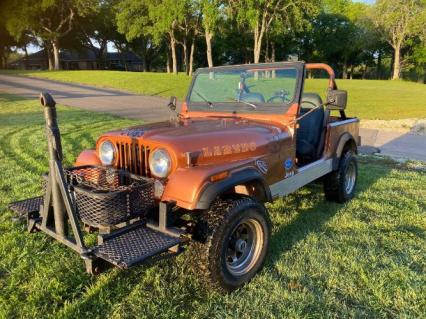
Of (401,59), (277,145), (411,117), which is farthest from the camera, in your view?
(401,59)

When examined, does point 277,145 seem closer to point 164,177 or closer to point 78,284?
point 164,177

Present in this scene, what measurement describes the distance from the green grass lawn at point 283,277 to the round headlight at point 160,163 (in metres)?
0.90

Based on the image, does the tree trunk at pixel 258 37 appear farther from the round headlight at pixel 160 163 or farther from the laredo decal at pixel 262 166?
the round headlight at pixel 160 163

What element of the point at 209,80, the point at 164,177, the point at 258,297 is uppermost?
the point at 209,80

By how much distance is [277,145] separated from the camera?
3.56 meters

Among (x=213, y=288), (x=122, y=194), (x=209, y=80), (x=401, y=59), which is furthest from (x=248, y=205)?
(x=401, y=59)

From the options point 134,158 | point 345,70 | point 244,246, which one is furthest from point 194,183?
point 345,70

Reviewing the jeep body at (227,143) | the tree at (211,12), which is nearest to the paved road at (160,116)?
the jeep body at (227,143)

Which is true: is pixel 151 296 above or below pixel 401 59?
below

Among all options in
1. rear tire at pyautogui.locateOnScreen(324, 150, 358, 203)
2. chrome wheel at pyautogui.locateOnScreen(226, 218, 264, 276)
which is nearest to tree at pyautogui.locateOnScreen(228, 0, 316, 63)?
rear tire at pyautogui.locateOnScreen(324, 150, 358, 203)

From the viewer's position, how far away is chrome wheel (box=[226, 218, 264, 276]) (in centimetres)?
306

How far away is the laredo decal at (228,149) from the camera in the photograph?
301cm

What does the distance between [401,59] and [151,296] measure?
59.3m

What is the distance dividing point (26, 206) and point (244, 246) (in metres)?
1.90
